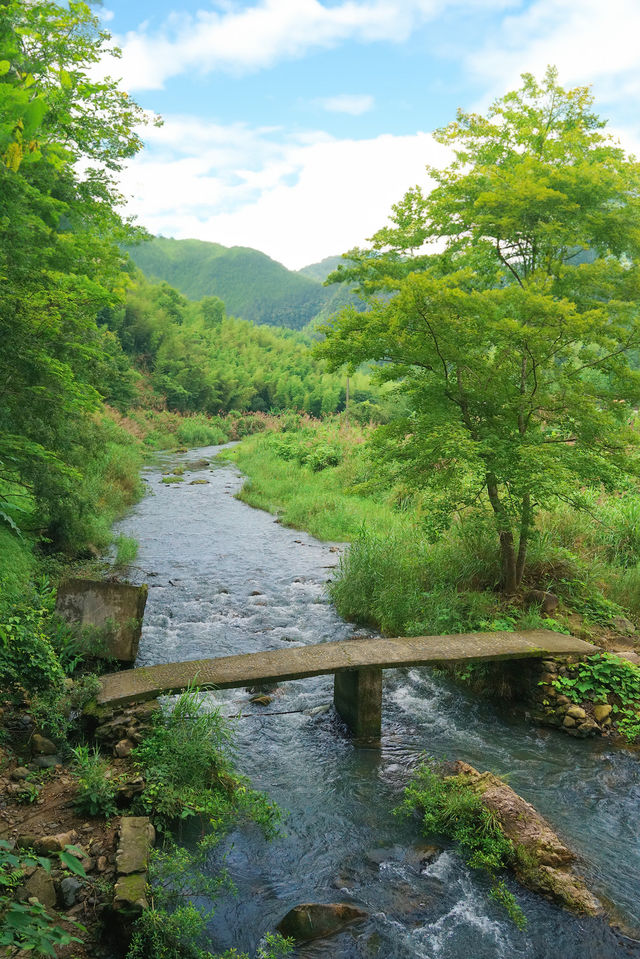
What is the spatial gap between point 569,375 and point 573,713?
351 cm

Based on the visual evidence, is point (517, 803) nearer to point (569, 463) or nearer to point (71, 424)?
point (569, 463)

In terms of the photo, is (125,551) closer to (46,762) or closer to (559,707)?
(46,762)

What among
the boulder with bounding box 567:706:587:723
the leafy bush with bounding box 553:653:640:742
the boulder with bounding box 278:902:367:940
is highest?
the leafy bush with bounding box 553:653:640:742

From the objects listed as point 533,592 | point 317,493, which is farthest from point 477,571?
point 317,493

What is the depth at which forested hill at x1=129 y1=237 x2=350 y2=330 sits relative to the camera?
400 feet

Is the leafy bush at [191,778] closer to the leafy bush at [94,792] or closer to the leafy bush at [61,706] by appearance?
the leafy bush at [94,792]

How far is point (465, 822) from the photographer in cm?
389

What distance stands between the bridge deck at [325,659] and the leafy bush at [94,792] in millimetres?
656

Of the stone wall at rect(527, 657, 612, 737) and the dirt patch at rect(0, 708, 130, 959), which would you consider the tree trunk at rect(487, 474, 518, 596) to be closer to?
the stone wall at rect(527, 657, 612, 737)

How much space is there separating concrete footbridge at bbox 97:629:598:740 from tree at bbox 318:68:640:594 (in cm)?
143

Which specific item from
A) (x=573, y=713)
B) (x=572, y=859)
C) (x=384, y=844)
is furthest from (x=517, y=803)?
(x=573, y=713)

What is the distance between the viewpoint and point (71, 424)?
26.2ft

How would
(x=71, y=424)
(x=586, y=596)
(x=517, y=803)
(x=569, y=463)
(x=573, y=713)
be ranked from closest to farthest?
(x=517, y=803) < (x=573, y=713) < (x=569, y=463) < (x=586, y=596) < (x=71, y=424)

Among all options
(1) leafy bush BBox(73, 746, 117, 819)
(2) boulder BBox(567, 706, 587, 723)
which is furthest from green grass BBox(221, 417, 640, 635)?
(1) leafy bush BBox(73, 746, 117, 819)
